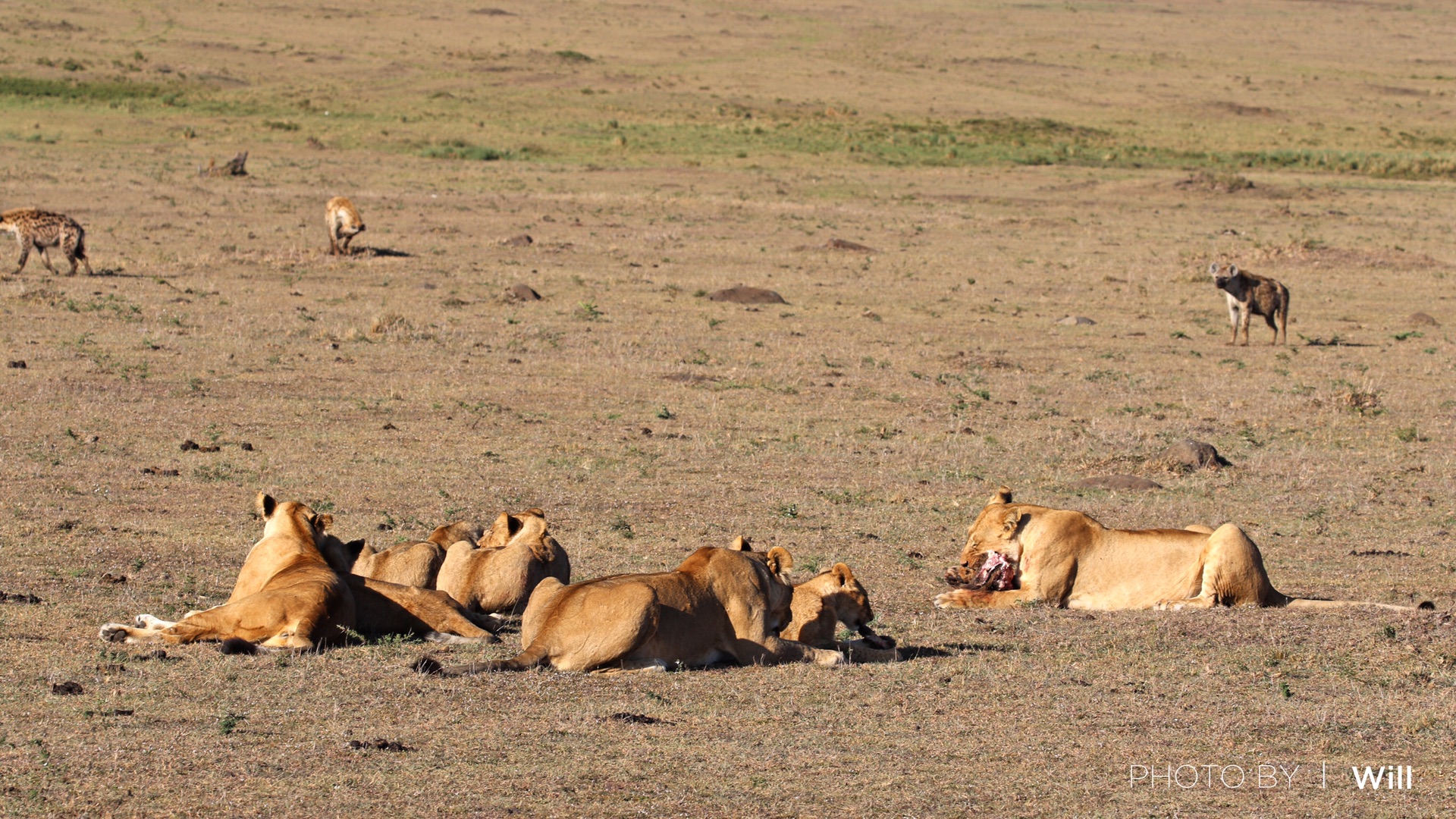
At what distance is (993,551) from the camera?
30.8 ft

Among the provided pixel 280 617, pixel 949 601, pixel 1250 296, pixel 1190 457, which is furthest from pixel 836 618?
pixel 1250 296

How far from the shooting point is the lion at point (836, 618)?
310 inches

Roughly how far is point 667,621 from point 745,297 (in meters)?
17.7

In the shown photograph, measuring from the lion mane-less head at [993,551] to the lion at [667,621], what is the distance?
1.97 meters

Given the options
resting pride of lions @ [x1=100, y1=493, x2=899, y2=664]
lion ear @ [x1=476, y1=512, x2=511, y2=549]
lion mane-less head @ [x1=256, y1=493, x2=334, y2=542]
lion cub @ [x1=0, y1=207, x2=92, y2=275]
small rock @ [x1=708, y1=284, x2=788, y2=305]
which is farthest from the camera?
small rock @ [x1=708, y1=284, x2=788, y2=305]

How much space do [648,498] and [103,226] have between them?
21554 mm

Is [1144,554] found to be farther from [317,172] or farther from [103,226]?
[317,172]

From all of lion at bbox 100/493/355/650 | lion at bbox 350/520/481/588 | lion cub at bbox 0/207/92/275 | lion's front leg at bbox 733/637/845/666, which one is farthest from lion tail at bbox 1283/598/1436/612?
lion cub at bbox 0/207/92/275

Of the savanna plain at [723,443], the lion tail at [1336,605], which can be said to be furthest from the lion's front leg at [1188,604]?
the lion tail at [1336,605]

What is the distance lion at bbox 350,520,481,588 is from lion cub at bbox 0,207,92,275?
17320 mm

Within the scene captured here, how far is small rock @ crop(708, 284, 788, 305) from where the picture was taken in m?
24.6

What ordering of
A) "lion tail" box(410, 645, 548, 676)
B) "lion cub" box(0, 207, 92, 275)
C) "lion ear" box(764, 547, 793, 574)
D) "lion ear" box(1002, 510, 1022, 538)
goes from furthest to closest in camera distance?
"lion cub" box(0, 207, 92, 275), "lion ear" box(1002, 510, 1022, 538), "lion ear" box(764, 547, 793, 574), "lion tail" box(410, 645, 548, 676)

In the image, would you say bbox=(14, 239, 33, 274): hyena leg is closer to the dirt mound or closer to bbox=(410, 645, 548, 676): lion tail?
bbox=(410, 645, 548, 676): lion tail

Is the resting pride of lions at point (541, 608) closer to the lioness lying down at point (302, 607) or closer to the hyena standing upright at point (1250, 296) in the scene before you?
the lioness lying down at point (302, 607)
